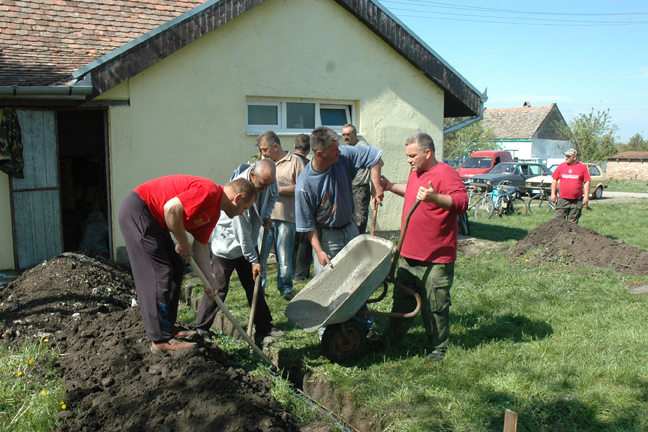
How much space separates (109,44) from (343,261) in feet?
18.1

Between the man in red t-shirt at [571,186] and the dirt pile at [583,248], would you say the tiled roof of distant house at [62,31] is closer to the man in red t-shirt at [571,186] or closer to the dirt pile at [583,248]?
the dirt pile at [583,248]

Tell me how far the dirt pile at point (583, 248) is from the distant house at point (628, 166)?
113 ft

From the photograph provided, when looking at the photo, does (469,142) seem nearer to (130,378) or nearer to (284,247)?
(284,247)

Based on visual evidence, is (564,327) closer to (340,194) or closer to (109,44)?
(340,194)

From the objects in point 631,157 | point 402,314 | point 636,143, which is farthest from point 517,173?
point 636,143

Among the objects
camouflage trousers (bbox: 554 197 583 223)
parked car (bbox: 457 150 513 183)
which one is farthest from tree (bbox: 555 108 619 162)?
camouflage trousers (bbox: 554 197 583 223)

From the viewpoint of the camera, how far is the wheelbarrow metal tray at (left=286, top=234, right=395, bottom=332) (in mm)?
3996

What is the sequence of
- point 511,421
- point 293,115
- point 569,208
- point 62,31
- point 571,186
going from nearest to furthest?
point 511,421
point 62,31
point 293,115
point 571,186
point 569,208

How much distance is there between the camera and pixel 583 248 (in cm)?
855

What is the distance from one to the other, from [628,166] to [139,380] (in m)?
43.3

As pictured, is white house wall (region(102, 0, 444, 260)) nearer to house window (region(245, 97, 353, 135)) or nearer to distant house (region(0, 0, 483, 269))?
distant house (region(0, 0, 483, 269))

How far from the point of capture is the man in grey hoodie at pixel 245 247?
444cm

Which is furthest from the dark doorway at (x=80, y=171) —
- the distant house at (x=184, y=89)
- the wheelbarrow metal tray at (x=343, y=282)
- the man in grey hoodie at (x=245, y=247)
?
the wheelbarrow metal tray at (x=343, y=282)

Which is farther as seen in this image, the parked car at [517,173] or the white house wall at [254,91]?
the parked car at [517,173]
